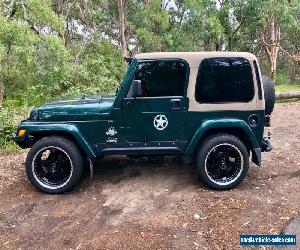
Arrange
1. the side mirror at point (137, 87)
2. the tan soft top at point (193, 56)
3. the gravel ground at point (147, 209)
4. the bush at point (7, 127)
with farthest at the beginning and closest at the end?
the bush at point (7, 127)
the tan soft top at point (193, 56)
the side mirror at point (137, 87)
the gravel ground at point (147, 209)

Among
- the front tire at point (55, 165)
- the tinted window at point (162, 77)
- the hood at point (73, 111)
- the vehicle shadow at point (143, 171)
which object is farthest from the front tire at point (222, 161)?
the front tire at point (55, 165)

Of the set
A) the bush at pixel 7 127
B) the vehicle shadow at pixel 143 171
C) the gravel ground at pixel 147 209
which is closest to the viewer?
the gravel ground at pixel 147 209

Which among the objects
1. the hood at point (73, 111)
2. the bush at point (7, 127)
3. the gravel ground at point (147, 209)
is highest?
the hood at point (73, 111)

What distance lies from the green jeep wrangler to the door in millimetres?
14

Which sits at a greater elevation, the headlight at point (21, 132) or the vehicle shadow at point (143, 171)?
the headlight at point (21, 132)

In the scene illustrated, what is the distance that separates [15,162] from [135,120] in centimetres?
299

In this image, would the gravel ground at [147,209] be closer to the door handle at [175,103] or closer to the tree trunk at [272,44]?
the door handle at [175,103]

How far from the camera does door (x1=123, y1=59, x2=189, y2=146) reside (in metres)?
5.51

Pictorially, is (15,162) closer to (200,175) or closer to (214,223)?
(200,175)

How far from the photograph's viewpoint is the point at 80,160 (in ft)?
18.7

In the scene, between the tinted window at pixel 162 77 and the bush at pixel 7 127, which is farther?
the bush at pixel 7 127

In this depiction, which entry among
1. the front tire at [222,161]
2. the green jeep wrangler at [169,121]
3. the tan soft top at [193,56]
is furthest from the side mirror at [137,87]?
the front tire at [222,161]

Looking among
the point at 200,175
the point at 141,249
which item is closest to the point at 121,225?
the point at 141,249

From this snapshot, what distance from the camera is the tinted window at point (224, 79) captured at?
550 cm
